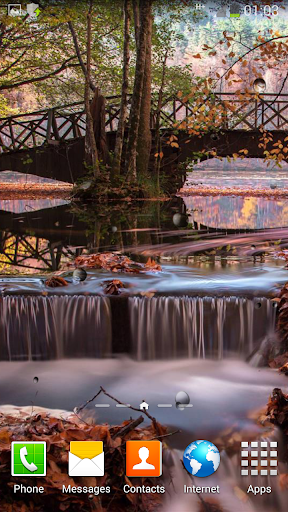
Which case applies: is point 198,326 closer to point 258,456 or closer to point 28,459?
point 258,456

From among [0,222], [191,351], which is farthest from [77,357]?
[0,222]

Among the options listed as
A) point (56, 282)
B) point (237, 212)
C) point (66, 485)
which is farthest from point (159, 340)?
point (237, 212)

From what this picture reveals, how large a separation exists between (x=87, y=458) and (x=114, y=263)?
3.77 m

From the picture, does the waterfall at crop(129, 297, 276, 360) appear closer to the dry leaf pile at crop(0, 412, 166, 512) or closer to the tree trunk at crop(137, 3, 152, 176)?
the dry leaf pile at crop(0, 412, 166, 512)

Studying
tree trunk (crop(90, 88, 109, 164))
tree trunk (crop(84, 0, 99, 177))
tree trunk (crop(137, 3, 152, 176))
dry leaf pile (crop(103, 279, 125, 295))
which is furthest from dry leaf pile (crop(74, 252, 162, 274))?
tree trunk (crop(90, 88, 109, 164))

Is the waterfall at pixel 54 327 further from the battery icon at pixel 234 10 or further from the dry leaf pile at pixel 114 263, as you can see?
the battery icon at pixel 234 10

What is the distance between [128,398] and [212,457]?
1.47 meters

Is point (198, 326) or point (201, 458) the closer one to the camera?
point (201, 458)

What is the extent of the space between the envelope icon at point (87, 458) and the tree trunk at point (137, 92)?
1151 centimetres

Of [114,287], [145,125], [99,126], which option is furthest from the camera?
[99,126]

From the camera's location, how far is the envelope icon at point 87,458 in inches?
64.5

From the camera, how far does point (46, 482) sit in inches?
68.7

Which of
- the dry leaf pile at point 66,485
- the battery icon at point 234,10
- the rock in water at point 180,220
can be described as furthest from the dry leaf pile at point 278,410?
the rock in water at point 180,220

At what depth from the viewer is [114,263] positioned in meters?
5.38
